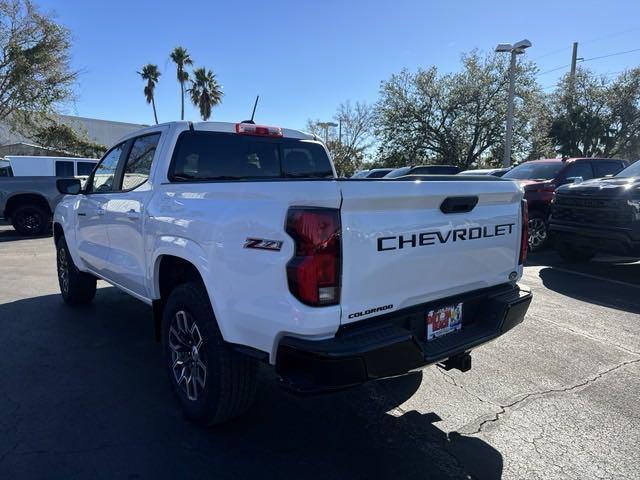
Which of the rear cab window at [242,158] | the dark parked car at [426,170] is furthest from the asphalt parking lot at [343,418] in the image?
the dark parked car at [426,170]

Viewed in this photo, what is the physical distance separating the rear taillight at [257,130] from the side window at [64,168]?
1309 centimetres

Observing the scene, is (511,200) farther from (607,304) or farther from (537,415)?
(607,304)

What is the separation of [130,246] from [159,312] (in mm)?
650

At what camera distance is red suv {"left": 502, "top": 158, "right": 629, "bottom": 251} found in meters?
8.85

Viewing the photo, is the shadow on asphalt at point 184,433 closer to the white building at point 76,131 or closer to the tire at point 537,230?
the tire at point 537,230

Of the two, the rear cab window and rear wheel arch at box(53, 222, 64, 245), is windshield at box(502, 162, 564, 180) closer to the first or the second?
the rear cab window

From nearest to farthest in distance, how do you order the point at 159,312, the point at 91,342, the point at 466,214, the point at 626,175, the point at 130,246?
the point at 466,214 → the point at 159,312 → the point at 130,246 → the point at 91,342 → the point at 626,175

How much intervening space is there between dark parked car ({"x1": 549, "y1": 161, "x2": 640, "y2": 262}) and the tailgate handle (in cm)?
480

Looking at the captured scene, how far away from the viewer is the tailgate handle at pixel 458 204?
262 centimetres

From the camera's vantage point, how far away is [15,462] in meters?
2.58

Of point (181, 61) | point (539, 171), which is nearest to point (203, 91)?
point (181, 61)

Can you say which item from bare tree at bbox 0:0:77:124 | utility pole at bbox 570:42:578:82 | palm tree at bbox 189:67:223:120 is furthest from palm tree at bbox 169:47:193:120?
utility pole at bbox 570:42:578:82

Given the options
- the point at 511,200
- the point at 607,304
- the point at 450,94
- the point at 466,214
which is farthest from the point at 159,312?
the point at 450,94

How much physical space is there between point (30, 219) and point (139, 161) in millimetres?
10381
